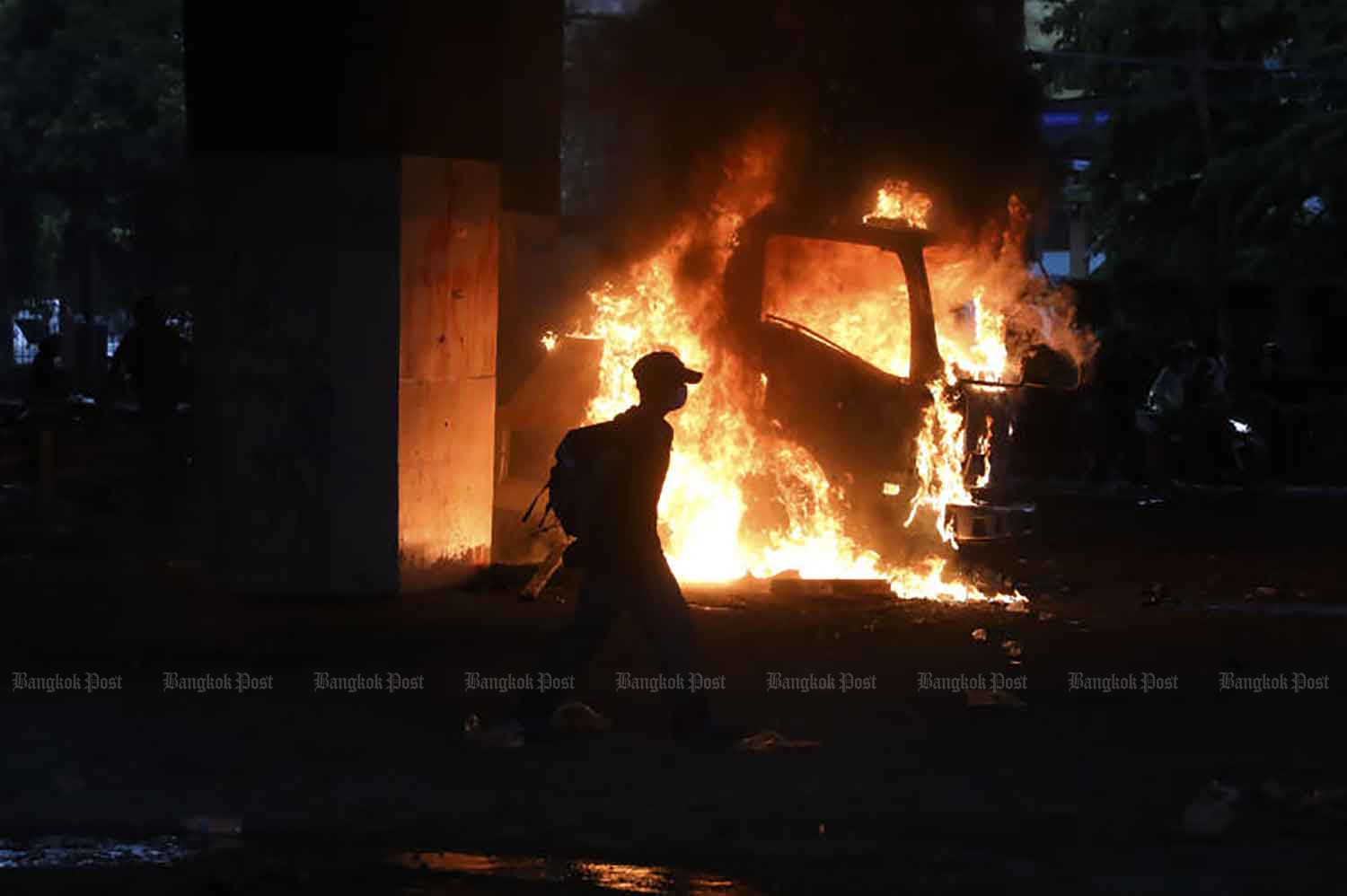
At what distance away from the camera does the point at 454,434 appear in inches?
479

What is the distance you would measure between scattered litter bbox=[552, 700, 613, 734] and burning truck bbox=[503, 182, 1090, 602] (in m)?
4.20

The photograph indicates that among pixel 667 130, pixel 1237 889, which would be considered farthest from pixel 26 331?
pixel 1237 889

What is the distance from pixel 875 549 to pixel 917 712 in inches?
144

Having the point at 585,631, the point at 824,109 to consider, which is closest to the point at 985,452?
the point at 824,109

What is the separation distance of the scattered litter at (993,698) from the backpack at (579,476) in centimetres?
224

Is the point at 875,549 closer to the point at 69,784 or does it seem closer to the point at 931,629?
the point at 931,629

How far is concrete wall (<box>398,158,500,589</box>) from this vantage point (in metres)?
11.7

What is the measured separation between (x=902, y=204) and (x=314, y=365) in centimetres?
464

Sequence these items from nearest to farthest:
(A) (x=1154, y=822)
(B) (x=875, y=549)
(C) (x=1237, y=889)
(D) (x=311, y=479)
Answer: (C) (x=1237, y=889)
(A) (x=1154, y=822)
(D) (x=311, y=479)
(B) (x=875, y=549)

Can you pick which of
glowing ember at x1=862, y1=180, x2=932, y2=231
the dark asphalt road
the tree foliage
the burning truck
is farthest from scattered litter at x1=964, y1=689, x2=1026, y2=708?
the tree foliage

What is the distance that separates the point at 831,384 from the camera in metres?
12.3

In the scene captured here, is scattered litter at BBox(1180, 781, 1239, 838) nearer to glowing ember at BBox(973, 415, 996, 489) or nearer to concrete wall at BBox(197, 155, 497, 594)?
glowing ember at BBox(973, 415, 996, 489)

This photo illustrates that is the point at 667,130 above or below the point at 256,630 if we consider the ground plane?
above

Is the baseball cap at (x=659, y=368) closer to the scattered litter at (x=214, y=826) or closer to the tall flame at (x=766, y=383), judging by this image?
the scattered litter at (x=214, y=826)
